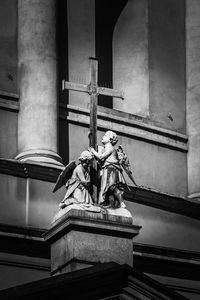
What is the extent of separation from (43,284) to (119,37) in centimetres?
1119

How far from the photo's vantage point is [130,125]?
31.1 meters

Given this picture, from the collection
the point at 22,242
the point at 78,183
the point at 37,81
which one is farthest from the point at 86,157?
the point at 37,81

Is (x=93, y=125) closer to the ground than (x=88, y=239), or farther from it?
farther from it

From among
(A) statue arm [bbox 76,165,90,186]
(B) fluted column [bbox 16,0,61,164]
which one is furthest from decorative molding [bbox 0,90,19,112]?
(A) statue arm [bbox 76,165,90,186]

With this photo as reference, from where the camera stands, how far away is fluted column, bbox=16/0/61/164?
1152 inches

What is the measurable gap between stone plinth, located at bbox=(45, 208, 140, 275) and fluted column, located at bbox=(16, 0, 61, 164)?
16.6ft

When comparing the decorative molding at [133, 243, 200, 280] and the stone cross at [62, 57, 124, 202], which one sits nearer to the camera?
the stone cross at [62, 57, 124, 202]

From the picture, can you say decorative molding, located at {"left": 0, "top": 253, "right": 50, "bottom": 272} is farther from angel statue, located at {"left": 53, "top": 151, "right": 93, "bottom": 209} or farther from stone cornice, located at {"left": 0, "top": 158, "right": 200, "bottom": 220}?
angel statue, located at {"left": 53, "top": 151, "right": 93, "bottom": 209}

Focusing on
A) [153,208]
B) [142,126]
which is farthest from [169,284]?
[142,126]

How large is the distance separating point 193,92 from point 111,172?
6977mm

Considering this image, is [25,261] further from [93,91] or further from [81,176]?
[93,91]

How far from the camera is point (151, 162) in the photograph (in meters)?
31.3

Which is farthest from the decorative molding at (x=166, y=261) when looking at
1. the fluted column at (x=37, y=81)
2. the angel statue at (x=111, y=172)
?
the angel statue at (x=111, y=172)

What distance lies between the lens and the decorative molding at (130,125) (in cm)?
3039
